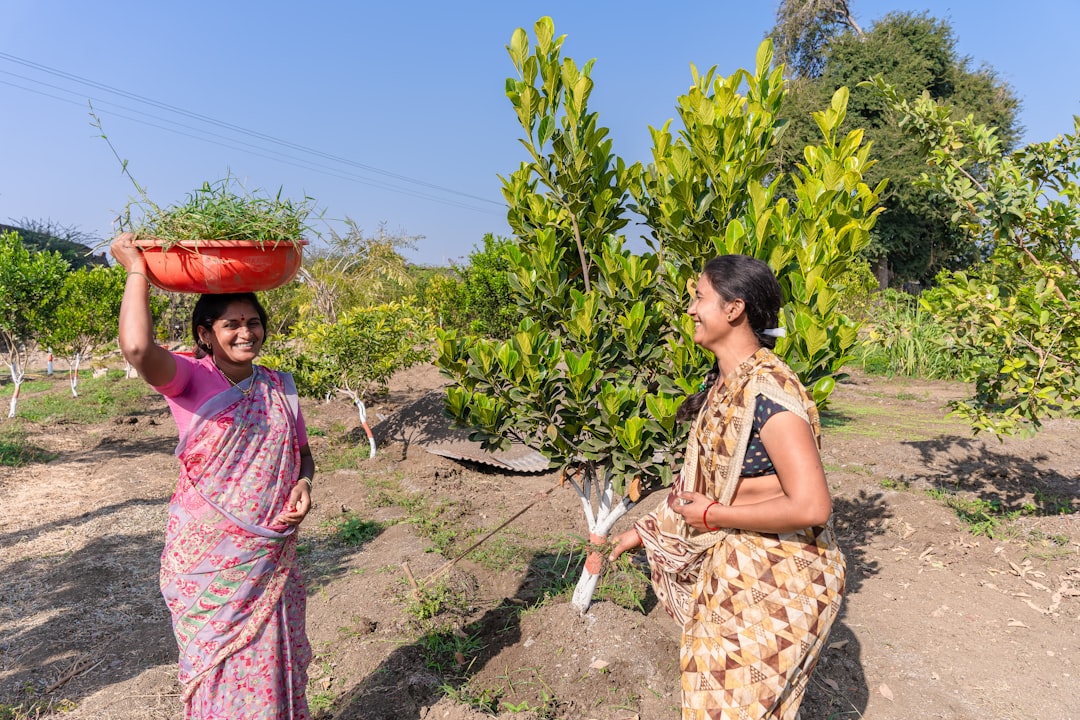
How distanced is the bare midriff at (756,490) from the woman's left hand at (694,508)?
0.09 m

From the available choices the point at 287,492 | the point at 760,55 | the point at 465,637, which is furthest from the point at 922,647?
the point at 287,492

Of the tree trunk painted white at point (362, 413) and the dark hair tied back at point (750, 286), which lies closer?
the dark hair tied back at point (750, 286)

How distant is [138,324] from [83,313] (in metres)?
12.1

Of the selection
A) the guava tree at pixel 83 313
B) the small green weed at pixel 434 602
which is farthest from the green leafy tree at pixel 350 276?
the small green weed at pixel 434 602

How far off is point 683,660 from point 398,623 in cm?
218

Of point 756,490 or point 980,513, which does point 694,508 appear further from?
point 980,513

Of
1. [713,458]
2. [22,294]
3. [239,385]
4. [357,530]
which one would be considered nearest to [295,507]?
[239,385]

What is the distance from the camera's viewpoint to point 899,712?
3.25 meters

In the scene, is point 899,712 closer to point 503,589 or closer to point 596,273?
point 503,589

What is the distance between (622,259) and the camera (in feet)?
9.96

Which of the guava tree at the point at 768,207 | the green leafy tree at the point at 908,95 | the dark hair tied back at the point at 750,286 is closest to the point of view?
the dark hair tied back at the point at 750,286

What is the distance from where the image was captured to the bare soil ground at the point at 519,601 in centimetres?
329

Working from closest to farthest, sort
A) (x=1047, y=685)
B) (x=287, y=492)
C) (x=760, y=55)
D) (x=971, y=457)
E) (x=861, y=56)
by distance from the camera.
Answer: (x=287, y=492), (x=760, y=55), (x=1047, y=685), (x=971, y=457), (x=861, y=56)

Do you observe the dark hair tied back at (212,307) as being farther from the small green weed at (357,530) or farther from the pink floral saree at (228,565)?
the small green weed at (357,530)
